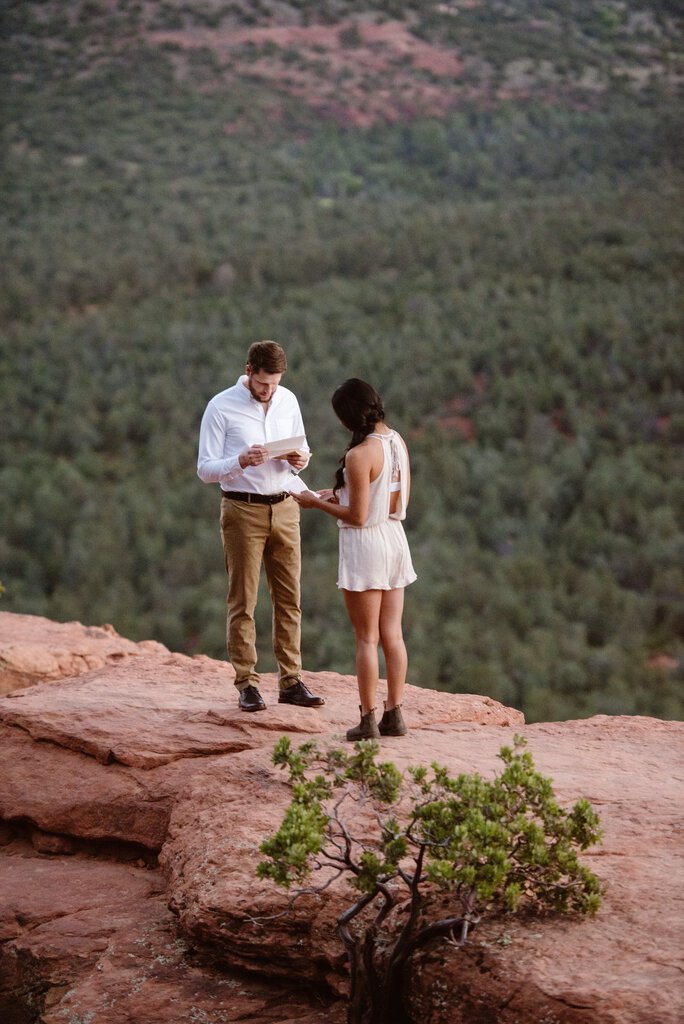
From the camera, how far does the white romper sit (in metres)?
5.26

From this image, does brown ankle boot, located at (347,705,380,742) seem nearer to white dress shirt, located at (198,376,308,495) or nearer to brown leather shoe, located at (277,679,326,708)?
brown leather shoe, located at (277,679,326,708)

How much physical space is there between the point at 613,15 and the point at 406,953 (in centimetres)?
5936

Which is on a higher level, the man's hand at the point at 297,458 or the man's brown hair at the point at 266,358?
the man's brown hair at the point at 266,358

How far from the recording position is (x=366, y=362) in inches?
1094

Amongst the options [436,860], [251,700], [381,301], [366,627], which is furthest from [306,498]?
[381,301]

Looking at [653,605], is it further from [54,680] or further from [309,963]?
[309,963]

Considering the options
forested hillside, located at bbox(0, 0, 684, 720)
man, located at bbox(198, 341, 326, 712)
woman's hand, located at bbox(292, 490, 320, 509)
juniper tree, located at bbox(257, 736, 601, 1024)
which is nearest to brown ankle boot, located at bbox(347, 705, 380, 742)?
man, located at bbox(198, 341, 326, 712)

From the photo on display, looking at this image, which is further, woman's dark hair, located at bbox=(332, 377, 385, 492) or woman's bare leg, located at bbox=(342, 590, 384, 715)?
woman's bare leg, located at bbox=(342, 590, 384, 715)

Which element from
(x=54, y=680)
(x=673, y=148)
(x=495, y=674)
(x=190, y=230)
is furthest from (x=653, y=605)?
(x=673, y=148)

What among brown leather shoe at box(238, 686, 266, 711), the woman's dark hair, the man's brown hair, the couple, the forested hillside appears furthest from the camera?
the forested hillside

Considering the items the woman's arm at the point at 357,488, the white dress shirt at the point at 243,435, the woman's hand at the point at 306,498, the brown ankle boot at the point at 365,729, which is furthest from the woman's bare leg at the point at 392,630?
the white dress shirt at the point at 243,435

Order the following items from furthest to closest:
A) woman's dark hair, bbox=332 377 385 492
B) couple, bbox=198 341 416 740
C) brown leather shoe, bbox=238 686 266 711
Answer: brown leather shoe, bbox=238 686 266 711 < couple, bbox=198 341 416 740 < woman's dark hair, bbox=332 377 385 492

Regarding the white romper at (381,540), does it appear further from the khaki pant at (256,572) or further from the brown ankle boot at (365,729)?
the brown ankle boot at (365,729)

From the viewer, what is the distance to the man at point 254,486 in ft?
18.4
